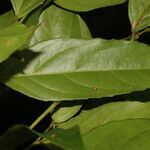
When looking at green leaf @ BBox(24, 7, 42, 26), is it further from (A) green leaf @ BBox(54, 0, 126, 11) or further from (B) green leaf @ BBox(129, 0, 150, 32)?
(B) green leaf @ BBox(129, 0, 150, 32)

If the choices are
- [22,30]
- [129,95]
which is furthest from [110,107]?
[22,30]

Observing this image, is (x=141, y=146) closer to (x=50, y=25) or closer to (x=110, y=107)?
(x=110, y=107)

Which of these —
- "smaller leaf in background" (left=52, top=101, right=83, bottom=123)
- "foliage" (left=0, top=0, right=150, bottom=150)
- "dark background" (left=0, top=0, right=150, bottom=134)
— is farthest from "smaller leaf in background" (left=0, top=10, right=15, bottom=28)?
"dark background" (left=0, top=0, right=150, bottom=134)

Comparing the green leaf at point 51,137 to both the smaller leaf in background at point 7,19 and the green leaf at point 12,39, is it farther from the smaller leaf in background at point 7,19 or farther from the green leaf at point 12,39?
the smaller leaf in background at point 7,19

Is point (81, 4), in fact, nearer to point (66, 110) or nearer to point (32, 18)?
point (32, 18)

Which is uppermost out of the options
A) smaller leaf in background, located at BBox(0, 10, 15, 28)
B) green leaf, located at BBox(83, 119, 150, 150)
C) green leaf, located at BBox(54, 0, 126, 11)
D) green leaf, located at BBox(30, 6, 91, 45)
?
smaller leaf in background, located at BBox(0, 10, 15, 28)

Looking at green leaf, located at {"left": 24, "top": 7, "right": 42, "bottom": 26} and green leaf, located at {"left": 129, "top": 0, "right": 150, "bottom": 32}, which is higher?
green leaf, located at {"left": 24, "top": 7, "right": 42, "bottom": 26}

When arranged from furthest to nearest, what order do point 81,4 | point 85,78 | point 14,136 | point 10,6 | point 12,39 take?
1. point 10,6
2. point 81,4
3. point 85,78
4. point 14,136
5. point 12,39

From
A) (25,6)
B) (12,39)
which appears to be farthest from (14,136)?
(25,6)
